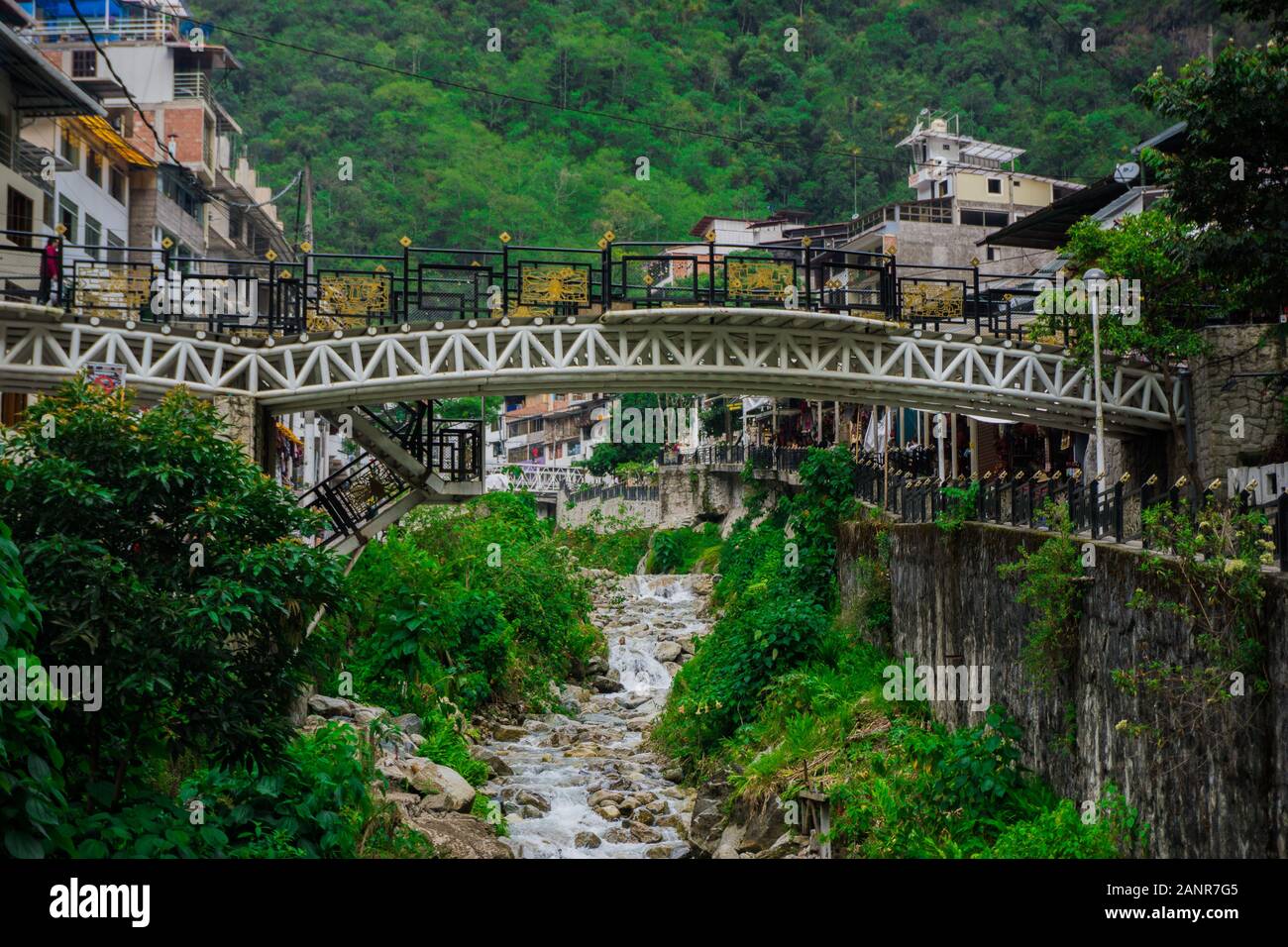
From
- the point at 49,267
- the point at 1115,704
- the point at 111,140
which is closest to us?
the point at 1115,704

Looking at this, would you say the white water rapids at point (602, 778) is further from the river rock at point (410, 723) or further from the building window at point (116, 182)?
the building window at point (116, 182)

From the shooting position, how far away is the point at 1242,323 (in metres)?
26.5

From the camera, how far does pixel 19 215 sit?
30578 mm

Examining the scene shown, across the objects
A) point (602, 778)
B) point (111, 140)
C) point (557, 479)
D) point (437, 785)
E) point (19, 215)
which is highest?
point (111, 140)

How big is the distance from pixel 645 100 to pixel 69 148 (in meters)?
71.8

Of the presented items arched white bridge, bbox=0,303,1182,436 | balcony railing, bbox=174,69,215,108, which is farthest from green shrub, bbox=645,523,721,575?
arched white bridge, bbox=0,303,1182,436

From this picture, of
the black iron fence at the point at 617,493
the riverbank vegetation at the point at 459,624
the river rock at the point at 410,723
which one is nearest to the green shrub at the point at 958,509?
the riverbank vegetation at the point at 459,624

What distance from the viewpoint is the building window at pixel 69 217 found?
3553 cm

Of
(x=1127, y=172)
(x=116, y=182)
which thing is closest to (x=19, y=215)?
(x=116, y=182)

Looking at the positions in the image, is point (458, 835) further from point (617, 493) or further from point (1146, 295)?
point (617, 493)

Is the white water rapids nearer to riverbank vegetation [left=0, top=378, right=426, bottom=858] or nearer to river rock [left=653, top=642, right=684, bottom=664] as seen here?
river rock [left=653, top=642, right=684, bottom=664]

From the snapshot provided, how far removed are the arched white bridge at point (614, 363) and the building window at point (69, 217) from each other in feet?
40.3
